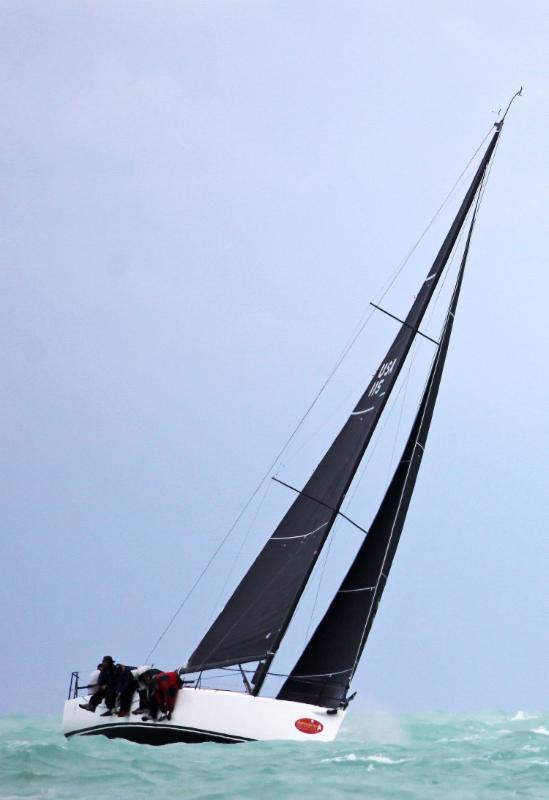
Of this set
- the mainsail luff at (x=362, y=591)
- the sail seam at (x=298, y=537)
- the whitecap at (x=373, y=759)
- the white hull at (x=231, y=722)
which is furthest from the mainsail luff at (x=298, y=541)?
the whitecap at (x=373, y=759)

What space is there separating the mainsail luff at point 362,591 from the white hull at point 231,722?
3.29ft

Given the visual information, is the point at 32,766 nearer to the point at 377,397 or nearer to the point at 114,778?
the point at 114,778

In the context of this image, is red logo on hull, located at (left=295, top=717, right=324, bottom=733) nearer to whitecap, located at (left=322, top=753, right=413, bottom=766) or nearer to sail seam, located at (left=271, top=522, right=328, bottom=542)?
whitecap, located at (left=322, top=753, right=413, bottom=766)

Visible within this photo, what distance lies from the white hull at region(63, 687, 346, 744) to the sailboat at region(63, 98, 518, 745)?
13 millimetres

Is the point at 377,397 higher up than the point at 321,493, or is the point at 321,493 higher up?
the point at 377,397

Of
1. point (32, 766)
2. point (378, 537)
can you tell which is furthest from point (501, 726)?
point (32, 766)

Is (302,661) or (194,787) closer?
(194,787)

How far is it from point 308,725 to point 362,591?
270cm

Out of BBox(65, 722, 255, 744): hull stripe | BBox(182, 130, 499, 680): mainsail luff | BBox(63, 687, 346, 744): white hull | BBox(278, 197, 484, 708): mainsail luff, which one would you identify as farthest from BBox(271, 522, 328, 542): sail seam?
BBox(65, 722, 255, 744): hull stripe

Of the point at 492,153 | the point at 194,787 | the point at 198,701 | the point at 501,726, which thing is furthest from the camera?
the point at 501,726

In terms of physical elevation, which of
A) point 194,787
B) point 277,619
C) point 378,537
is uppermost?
point 378,537

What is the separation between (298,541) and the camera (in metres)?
17.6

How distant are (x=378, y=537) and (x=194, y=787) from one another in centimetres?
590

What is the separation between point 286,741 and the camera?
15.6 m
